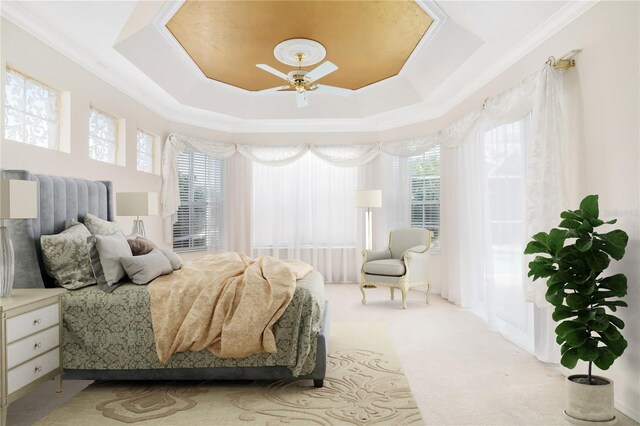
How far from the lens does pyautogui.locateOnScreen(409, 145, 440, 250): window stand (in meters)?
6.76

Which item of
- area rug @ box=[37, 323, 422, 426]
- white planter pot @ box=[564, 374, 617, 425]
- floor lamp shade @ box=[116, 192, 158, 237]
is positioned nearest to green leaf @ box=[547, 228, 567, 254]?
white planter pot @ box=[564, 374, 617, 425]

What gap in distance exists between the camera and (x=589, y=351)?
8.35ft

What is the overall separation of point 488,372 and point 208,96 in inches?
208

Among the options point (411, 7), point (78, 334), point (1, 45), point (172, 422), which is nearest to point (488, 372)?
point (172, 422)

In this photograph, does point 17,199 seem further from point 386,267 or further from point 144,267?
point 386,267

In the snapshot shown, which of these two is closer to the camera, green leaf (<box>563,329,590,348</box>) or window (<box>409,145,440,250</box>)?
green leaf (<box>563,329,590,348</box>)

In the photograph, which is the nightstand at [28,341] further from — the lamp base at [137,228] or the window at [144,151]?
the window at [144,151]

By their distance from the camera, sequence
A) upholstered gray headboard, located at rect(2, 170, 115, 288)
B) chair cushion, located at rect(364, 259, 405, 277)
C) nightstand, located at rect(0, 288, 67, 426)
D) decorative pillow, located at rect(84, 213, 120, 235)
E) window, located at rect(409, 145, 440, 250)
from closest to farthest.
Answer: nightstand, located at rect(0, 288, 67, 426), upholstered gray headboard, located at rect(2, 170, 115, 288), decorative pillow, located at rect(84, 213, 120, 235), chair cushion, located at rect(364, 259, 405, 277), window, located at rect(409, 145, 440, 250)

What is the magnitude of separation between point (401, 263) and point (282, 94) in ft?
10.8

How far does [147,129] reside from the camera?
20.0 ft

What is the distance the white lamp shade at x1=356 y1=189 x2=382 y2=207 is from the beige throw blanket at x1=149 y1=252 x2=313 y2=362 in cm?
388

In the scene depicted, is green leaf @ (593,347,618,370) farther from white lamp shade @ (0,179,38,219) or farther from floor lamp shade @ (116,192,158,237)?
floor lamp shade @ (116,192,158,237)

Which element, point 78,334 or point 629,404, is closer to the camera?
point 629,404

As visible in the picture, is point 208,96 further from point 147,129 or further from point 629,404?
point 629,404
